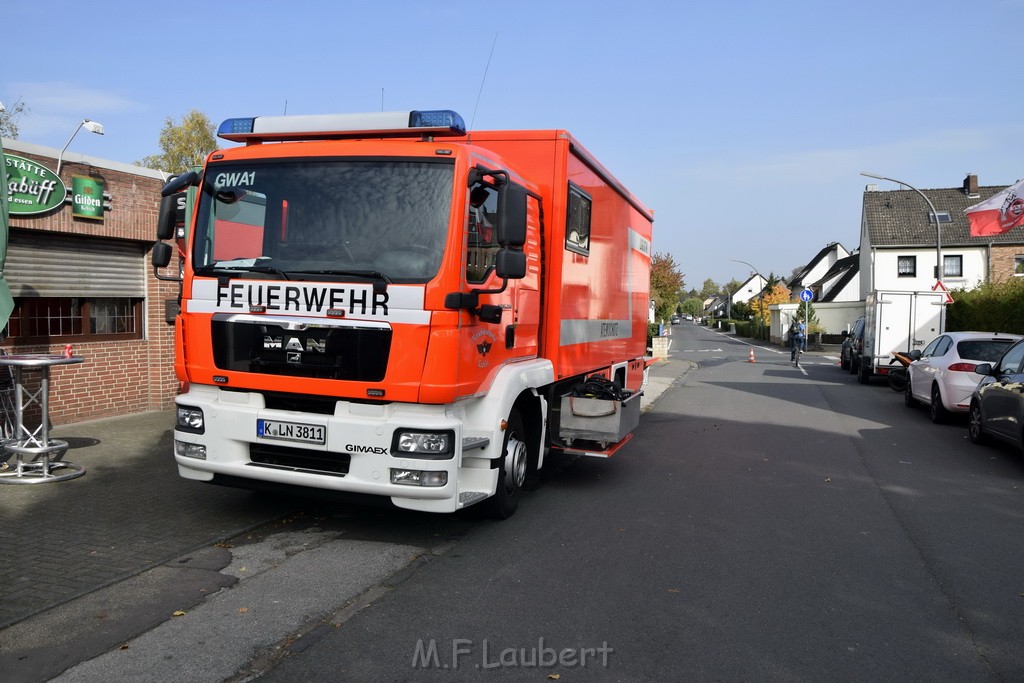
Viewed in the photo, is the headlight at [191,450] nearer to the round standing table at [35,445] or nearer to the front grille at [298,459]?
the front grille at [298,459]

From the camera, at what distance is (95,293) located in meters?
10.7

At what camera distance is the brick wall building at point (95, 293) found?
9664 millimetres

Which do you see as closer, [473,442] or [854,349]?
[473,442]

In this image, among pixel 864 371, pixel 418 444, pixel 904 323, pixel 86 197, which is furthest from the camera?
pixel 864 371

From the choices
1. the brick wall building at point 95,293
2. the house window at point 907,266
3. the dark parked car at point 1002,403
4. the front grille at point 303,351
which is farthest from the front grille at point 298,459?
the house window at point 907,266

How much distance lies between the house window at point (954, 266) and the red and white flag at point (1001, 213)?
37556mm

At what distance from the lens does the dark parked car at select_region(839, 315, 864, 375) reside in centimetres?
2512

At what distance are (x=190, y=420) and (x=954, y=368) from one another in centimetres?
1206

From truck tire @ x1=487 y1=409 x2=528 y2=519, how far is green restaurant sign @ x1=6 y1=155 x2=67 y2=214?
6.45 m

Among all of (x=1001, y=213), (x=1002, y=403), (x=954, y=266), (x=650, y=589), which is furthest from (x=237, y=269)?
(x=954, y=266)

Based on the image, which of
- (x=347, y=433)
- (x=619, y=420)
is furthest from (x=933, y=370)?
(x=347, y=433)

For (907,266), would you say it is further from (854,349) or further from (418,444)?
(418,444)

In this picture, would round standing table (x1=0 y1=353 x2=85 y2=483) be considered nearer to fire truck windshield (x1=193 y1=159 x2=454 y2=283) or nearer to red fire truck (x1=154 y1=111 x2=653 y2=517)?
red fire truck (x1=154 y1=111 x2=653 y2=517)

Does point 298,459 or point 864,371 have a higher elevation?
point 298,459
